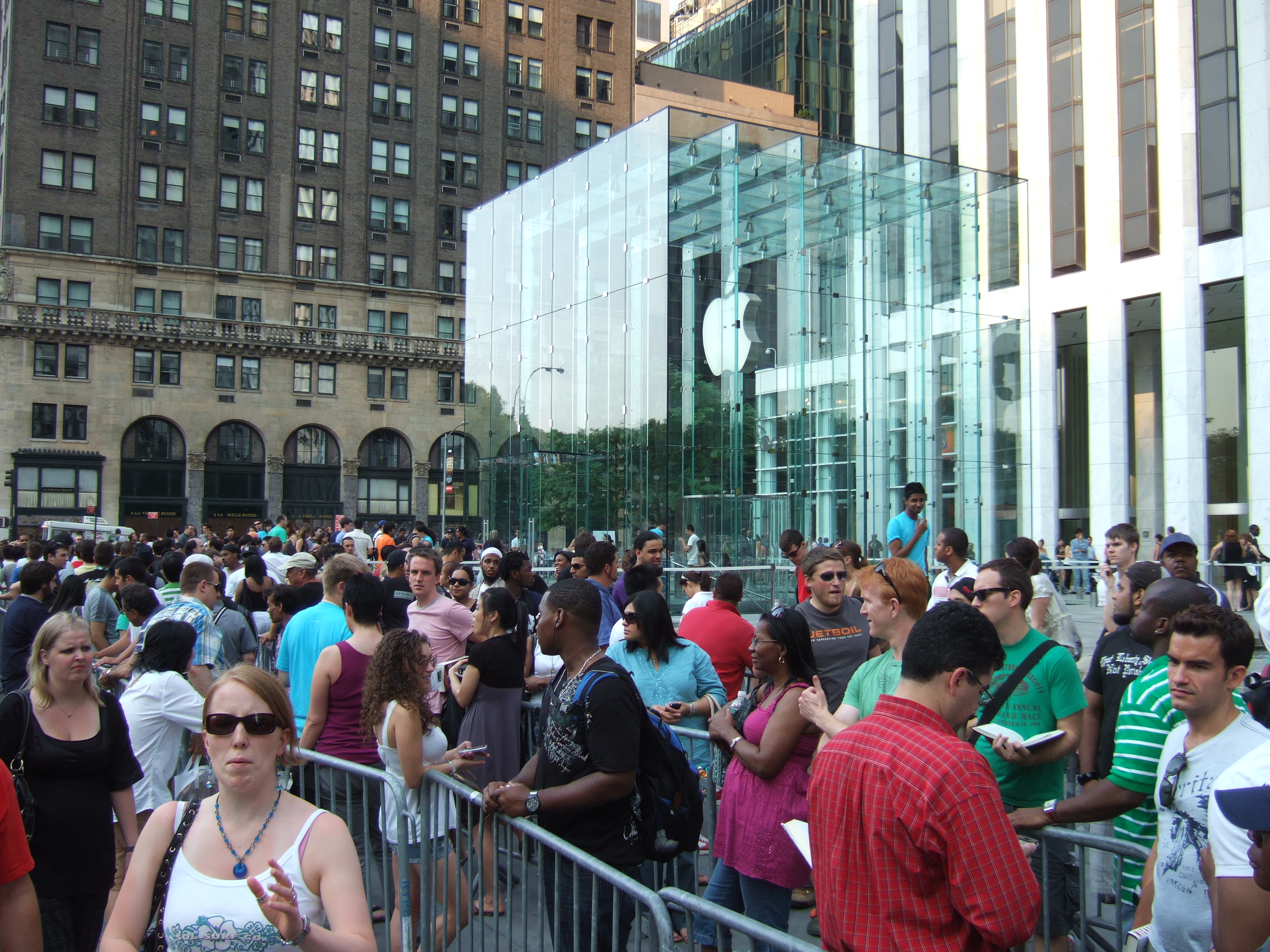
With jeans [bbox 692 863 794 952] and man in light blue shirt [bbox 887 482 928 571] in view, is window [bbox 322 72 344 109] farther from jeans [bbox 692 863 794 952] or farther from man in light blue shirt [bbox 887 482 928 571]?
jeans [bbox 692 863 794 952]

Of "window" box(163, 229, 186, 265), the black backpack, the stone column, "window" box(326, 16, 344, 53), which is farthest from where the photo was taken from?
"window" box(326, 16, 344, 53)

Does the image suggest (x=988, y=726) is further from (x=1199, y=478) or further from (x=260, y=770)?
(x=1199, y=478)

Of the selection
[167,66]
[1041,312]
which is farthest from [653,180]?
[167,66]

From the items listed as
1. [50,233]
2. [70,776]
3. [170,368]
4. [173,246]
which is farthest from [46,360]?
[70,776]

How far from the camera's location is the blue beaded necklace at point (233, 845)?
3.04 meters

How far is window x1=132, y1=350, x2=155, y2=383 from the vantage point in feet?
171

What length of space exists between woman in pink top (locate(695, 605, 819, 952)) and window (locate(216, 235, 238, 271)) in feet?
183

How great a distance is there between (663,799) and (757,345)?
59.4 ft

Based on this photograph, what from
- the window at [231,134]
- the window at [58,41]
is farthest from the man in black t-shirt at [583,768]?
the window at [58,41]

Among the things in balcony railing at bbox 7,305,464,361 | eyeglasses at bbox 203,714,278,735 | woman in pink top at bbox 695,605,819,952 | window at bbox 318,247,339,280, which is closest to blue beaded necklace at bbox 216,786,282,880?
eyeglasses at bbox 203,714,278,735

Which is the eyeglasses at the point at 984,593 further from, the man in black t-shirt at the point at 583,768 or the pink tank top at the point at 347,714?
the pink tank top at the point at 347,714

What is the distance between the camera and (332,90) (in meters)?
57.7

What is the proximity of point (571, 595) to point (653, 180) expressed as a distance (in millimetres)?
18621

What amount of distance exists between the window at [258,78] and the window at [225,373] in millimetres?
14491
